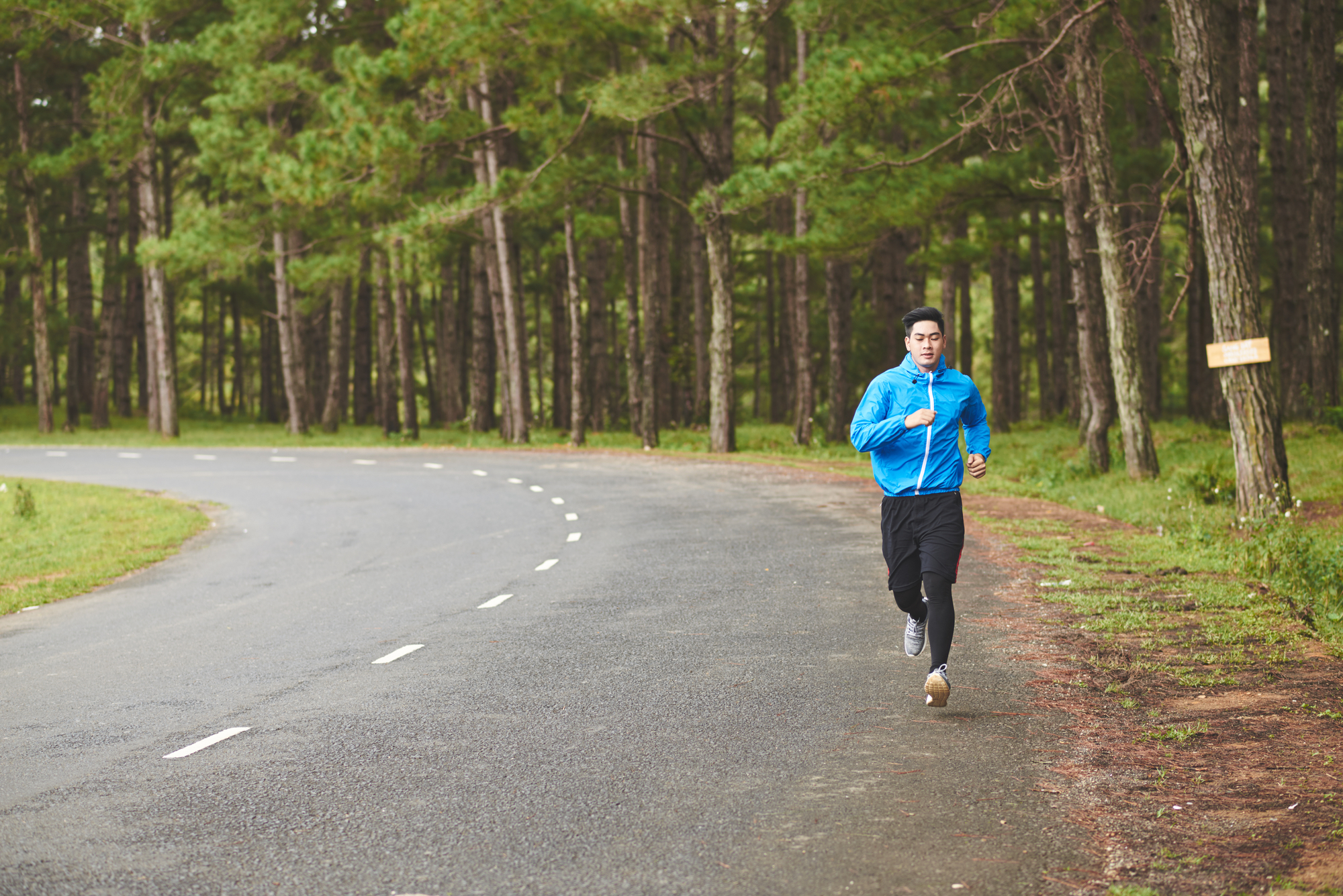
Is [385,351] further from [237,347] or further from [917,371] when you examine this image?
[917,371]

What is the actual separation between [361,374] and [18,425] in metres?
14.1

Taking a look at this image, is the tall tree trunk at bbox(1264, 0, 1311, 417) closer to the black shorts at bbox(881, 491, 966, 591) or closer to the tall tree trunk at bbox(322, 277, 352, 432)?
the black shorts at bbox(881, 491, 966, 591)

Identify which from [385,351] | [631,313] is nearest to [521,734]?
[631,313]

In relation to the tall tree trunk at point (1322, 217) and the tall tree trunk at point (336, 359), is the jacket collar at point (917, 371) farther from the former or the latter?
the tall tree trunk at point (336, 359)

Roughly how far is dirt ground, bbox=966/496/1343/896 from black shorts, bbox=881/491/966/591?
1.00 metres

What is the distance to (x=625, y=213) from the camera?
36.8 metres

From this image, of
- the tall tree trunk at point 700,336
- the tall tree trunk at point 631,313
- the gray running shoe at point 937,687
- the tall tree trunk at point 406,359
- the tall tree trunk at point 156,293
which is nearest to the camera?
the gray running shoe at point 937,687

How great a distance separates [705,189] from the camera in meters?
27.1

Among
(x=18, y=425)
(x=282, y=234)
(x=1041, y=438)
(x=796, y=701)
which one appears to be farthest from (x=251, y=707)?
(x=18, y=425)

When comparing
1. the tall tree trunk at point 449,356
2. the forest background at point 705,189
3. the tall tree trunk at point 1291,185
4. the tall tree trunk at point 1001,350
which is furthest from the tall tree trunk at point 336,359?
the tall tree trunk at point 1291,185

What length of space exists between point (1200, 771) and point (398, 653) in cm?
525

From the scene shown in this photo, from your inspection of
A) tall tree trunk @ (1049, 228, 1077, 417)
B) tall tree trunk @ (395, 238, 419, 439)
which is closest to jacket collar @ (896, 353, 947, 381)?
tall tree trunk @ (395, 238, 419, 439)

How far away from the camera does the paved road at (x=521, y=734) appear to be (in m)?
4.15

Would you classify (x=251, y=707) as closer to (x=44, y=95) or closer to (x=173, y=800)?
(x=173, y=800)
